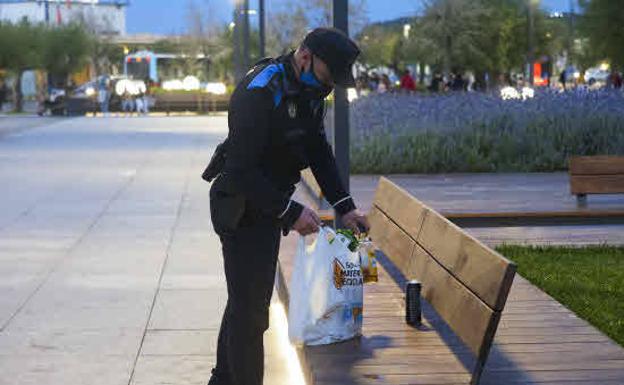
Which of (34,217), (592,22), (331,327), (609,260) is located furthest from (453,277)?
(592,22)

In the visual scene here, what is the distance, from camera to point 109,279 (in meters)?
9.50

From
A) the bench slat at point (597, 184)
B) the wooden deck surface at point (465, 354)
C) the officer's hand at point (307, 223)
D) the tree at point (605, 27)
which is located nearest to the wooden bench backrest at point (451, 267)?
the wooden deck surface at point (465, 354)

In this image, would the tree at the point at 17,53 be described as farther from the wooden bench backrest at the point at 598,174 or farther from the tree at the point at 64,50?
the wooden bench backrest at the point at 598,174

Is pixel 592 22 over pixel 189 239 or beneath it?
over

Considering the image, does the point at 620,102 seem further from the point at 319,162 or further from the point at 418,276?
the point at 319,162

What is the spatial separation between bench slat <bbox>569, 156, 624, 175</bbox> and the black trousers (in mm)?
7589

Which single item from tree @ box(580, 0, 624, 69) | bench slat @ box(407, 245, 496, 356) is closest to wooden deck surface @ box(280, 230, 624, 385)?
bench slat @ box(407, 245, 496, 356)

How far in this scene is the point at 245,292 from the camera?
206 inches

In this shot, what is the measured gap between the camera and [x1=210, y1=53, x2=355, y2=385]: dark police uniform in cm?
495

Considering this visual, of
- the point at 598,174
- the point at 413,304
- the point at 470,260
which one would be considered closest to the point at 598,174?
the point at 598,174

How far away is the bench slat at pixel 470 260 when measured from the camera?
4820 millimetres

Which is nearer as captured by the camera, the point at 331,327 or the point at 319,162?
the point at 319,162

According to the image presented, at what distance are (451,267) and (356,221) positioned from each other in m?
0.48

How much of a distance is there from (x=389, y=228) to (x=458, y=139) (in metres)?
10.5
